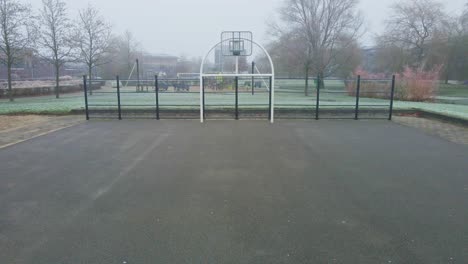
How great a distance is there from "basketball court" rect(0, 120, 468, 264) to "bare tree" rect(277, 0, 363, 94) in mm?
26881

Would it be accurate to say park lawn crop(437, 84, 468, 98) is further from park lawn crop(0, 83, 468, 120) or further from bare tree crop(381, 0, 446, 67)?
park lawn crop(0, 83, 468, 120)

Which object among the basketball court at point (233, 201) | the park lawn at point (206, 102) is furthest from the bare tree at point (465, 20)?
the basketball court at point (233, 201)

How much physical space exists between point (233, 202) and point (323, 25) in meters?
33.5

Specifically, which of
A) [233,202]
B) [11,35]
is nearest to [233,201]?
[233,202]

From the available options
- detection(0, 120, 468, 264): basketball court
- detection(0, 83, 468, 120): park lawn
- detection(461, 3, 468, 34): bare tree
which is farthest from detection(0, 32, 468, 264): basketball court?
detection(461, 3, 468, 34): bare tree

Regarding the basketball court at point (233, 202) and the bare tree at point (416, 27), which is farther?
the bare tree at point (416, 27)

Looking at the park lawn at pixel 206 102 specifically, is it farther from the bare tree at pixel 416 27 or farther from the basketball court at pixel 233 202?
the bare tree at pixel 416 27

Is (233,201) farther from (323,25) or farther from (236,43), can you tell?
(323,25)

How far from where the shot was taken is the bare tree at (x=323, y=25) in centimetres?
A: 3281

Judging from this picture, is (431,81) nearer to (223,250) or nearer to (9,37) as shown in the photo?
(223,250)

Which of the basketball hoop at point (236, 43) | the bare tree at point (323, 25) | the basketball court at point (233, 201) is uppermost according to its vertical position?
the bare tree at point (323, 25)

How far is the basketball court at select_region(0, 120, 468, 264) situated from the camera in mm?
3008

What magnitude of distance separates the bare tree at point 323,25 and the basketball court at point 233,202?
1058 inches

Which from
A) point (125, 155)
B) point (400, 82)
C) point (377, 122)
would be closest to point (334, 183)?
point (125, 155)
